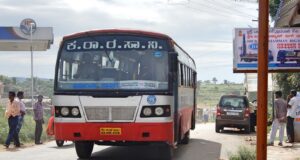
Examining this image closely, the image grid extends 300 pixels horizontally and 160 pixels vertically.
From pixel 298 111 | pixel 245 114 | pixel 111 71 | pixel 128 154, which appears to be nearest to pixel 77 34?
pixel 111 71

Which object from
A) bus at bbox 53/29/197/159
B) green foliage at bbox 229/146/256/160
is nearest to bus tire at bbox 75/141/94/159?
bus at bbox 53/29/197/159

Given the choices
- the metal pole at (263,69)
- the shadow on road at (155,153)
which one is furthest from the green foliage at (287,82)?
the metal pole at (263,69)

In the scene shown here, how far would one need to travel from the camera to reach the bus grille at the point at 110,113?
11.5 metres

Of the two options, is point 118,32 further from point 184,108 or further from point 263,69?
point 263,69

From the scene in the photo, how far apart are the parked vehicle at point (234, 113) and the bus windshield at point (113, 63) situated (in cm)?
1358

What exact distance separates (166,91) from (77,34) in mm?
2520

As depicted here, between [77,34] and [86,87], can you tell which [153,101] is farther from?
[77,34]

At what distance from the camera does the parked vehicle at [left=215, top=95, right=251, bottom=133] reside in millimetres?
24766

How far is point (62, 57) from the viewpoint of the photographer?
1206 cm

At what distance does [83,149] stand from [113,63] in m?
2.80

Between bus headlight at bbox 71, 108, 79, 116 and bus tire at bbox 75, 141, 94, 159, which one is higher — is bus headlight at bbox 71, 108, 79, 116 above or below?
above

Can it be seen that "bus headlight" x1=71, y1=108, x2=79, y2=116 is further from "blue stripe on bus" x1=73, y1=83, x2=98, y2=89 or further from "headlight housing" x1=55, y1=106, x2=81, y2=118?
"blue stripe on bus" x1=73, y1=83, x2=98, y2=89

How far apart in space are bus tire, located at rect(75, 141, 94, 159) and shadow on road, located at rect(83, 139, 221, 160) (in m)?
0.22

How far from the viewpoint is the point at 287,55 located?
17531mm
